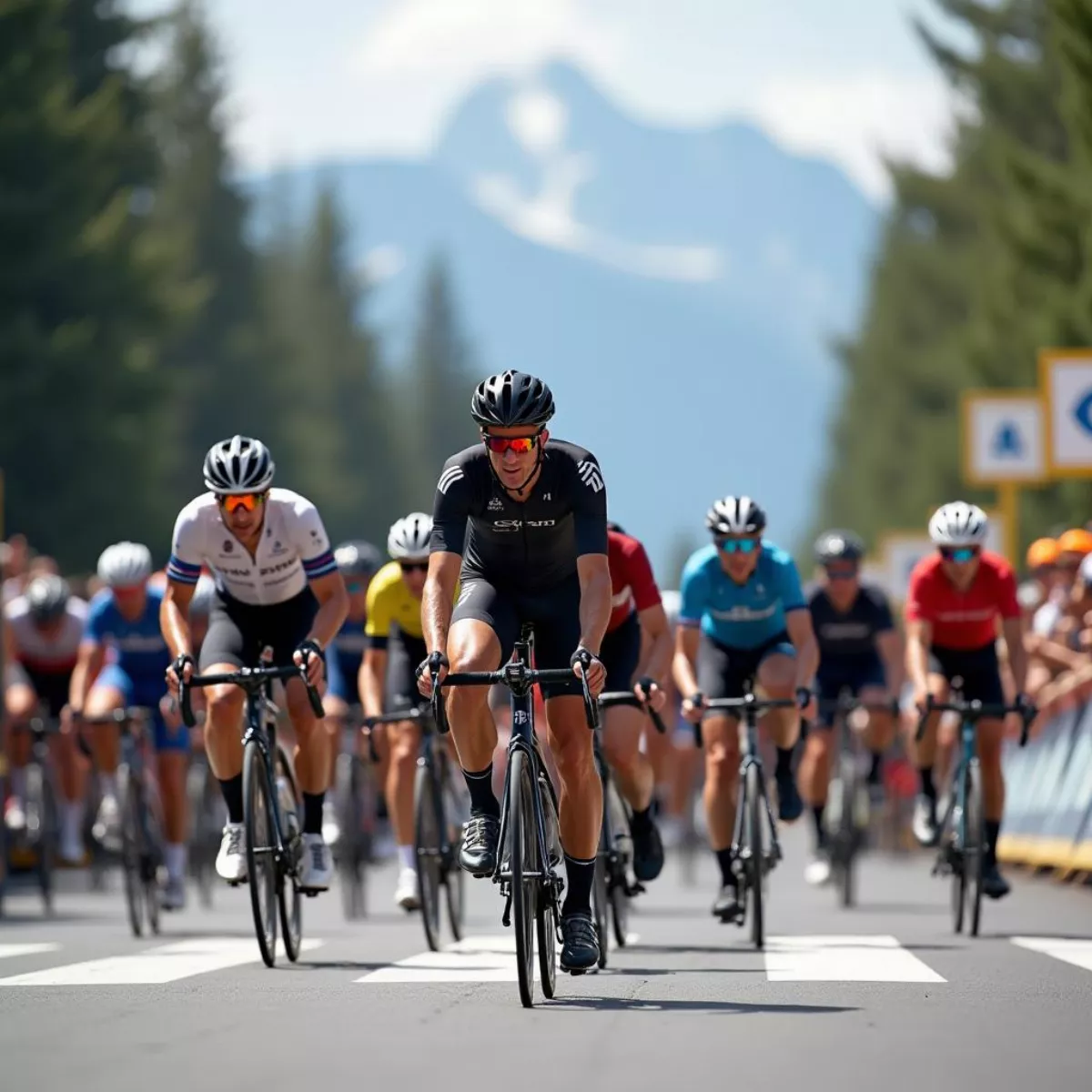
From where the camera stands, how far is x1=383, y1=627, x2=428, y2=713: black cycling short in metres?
15.1

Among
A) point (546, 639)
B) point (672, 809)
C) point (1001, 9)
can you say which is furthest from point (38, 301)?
point (546, 639)

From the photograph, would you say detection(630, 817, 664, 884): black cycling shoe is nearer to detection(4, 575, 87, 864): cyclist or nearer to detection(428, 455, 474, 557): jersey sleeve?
detection(428, 455, 474, 557): jersey sleeve

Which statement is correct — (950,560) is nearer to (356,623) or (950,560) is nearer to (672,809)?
(356,623)

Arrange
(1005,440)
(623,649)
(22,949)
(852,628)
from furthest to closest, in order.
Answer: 1. (1005,440)
2. (852,628)
3. (623,649)
4. (22,949)

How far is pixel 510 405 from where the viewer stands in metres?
9.98

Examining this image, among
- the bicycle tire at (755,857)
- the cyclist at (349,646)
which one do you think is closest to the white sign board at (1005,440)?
the cyclist at (349,646)

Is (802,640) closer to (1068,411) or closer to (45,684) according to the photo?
(45,684)

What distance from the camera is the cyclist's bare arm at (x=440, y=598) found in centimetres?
998

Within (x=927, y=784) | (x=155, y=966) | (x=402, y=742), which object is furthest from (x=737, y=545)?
(x=155, y=966)

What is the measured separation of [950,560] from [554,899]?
6214 millimetres

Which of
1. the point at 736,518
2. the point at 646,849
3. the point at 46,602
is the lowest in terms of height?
the point at 646,849

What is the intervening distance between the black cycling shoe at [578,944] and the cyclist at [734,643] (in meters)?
3.66

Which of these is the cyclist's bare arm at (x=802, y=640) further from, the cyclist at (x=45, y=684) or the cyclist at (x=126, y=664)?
the cyclist at (x=45, y=684)

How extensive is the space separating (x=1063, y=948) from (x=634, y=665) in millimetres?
2592
